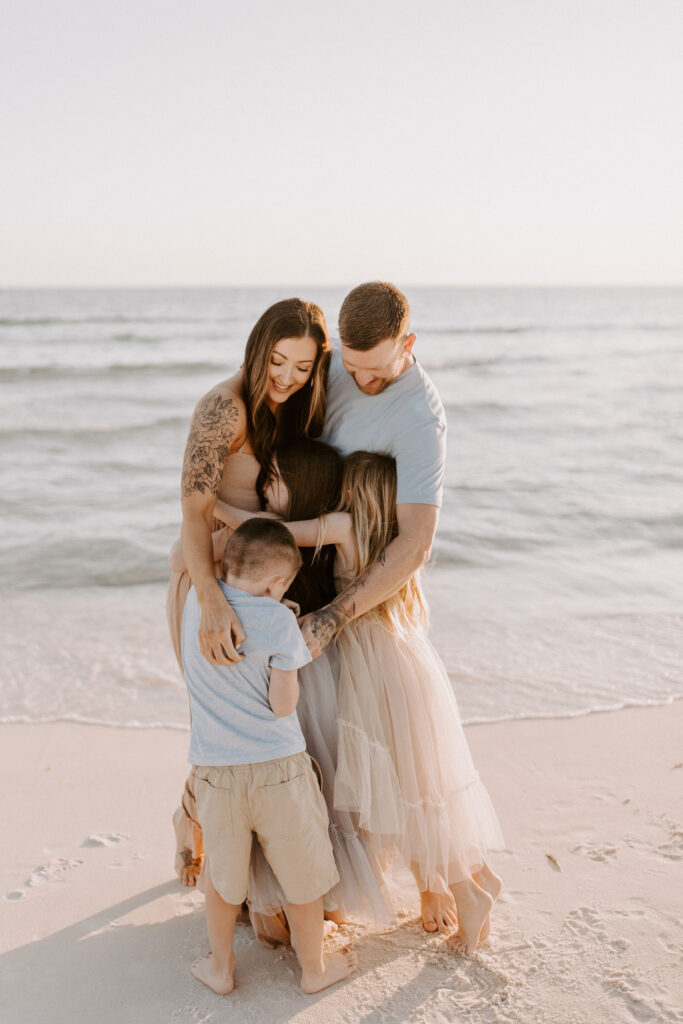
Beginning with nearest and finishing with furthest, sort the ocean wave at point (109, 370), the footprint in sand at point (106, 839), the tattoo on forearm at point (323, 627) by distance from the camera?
the tattoo on forearm at point (323, 627) < the footprint in sand at point (106, 839) < the ocean wave at point (109, 370)

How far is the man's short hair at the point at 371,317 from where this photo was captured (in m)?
2.80

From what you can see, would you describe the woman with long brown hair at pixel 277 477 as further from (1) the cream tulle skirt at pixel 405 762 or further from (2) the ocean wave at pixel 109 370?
(2) the ocean wave at pixel 109 370

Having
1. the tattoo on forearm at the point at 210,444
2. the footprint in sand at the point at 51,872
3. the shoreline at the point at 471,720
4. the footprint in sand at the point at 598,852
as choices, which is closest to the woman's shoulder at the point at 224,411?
the tattoo on forearm at the point at 210,444

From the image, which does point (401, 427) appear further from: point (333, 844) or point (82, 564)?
point (82, 564)

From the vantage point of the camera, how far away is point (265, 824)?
2.60 meters

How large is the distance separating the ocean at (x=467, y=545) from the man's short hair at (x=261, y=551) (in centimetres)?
235

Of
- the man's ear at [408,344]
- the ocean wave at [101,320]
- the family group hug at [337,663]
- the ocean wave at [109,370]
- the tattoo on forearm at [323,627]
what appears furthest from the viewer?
the ocean wave at [101,320]

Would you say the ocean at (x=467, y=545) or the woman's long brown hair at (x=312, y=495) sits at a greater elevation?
the woman's long brown hair at (x=312, y=495)

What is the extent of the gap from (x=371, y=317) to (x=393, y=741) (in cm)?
133

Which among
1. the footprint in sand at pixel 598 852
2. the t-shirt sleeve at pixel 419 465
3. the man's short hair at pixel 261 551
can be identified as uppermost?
the t-shirt sleeve at pixel 419 465

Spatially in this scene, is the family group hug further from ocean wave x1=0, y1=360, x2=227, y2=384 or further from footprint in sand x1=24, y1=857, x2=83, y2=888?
ocean wave x1=0, y1=360, x2=227, y2=384

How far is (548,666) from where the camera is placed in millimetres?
5289

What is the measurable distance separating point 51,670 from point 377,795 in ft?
9.86

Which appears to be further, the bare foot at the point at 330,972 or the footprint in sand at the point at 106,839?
the footprint in sand at the point at 106,839
